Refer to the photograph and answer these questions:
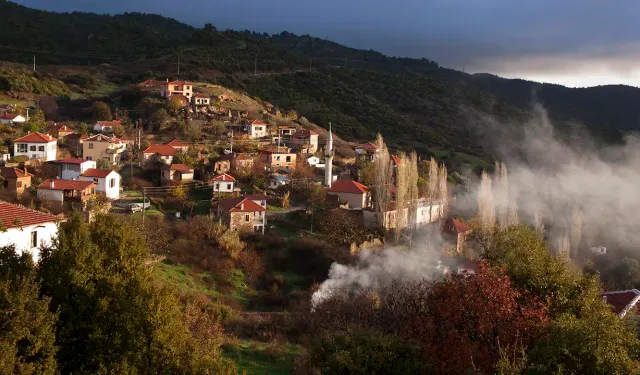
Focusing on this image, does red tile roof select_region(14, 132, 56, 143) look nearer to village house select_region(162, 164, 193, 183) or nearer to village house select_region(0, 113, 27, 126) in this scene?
village house select_region(162, 164, 193, 183)

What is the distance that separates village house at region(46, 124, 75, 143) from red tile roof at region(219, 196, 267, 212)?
48.0 feet

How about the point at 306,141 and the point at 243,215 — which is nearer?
the point at 243,215

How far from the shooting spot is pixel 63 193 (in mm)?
26844

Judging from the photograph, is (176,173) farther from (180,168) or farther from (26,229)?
(26,229)

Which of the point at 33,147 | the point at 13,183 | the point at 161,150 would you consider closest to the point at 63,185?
the point at 13,183

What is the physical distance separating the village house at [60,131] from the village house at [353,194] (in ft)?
58.0

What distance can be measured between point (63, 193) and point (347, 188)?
14.4 metres

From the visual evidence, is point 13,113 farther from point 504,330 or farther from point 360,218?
point 504,330

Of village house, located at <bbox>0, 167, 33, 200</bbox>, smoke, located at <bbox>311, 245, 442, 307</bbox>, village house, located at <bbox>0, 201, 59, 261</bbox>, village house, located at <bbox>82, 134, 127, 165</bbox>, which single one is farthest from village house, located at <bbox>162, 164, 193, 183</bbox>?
village house, located at <bbox>0, 201, 59, 261</bbox>

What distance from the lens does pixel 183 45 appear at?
91.4 meters

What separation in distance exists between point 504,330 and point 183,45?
88.1m

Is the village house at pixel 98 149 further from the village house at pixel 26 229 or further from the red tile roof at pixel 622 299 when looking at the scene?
the red tile roof at pixel 622 299

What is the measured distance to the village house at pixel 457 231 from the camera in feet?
101

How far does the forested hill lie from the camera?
68188 millimetres
